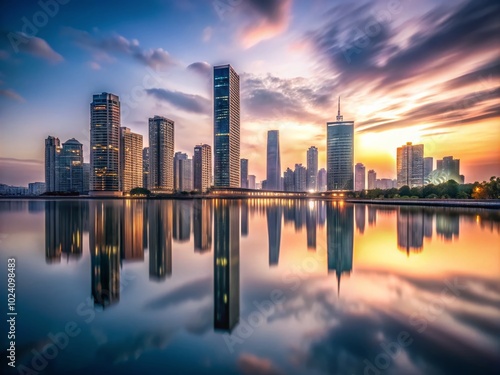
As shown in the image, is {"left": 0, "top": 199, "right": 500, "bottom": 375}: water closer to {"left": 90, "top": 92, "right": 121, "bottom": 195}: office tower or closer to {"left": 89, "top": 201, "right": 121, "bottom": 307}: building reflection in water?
{"left": 89, "top": 201, "right": 121, "bottom": 307}: building reflection in water

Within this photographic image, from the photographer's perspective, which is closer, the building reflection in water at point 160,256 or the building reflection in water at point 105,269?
the building reflection in water at point 105,269

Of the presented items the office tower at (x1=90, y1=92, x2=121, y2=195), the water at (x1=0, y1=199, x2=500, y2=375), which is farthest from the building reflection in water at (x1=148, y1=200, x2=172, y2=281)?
the office tower at (x1=90, y1=92, x2=121, y2=195)

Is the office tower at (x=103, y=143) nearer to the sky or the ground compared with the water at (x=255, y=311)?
nearer to the sky

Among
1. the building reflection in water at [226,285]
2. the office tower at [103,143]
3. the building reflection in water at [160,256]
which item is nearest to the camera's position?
the building reflection in water at [226,285]

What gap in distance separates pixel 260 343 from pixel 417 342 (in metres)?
4.29

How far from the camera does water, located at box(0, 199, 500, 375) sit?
6164 millimetres

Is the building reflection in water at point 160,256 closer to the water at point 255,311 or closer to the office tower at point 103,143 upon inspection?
the water at point 255,311

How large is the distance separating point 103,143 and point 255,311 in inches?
7669

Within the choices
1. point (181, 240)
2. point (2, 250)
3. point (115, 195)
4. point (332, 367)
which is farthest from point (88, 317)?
point (115, 195)

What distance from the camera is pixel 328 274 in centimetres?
1316

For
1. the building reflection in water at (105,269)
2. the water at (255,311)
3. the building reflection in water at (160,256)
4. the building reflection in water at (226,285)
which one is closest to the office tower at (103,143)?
the building reflection in water at (105,269)

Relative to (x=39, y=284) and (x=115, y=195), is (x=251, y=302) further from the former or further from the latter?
(x=115, y=195)

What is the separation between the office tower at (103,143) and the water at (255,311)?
176 meters

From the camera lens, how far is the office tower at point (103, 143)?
171m
